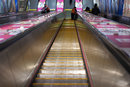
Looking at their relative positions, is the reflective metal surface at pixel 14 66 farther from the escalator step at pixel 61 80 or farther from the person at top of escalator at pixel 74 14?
the person at top of escalator at pixel 74 14

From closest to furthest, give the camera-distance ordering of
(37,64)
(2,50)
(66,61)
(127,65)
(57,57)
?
(127,65), (2,50), (37,64), (66,61), (57,57)

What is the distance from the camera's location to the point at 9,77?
6.03 ft

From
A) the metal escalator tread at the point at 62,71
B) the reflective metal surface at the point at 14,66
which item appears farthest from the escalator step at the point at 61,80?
the reflective metal surface at the point at 14,66

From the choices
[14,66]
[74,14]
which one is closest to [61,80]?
[14,66]

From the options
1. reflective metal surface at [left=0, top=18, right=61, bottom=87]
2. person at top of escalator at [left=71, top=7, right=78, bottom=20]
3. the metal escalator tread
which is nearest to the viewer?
reflective metal surface at [left=0, top=18, right=61, bottom=87]

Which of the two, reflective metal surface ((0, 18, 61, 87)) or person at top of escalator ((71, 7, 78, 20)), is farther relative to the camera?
person at top of escalator ((71, 7, 78, 20))

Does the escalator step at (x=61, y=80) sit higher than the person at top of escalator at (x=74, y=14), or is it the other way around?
the person at top of escalator at (x=74, y=14)

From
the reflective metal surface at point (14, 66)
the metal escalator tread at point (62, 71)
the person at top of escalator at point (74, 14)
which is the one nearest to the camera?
the reflective metal surface at point (14, 66)

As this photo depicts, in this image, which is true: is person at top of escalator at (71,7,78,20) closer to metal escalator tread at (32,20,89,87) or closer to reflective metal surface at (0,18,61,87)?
metal escalator tread at (32,20,89,87)

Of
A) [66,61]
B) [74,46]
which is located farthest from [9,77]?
[74,46]

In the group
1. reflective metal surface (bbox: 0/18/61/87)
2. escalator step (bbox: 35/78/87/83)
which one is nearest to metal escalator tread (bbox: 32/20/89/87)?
escalator step (bbox: 35/78/87/83)

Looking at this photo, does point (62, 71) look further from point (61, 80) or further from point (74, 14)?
point (74, 14)

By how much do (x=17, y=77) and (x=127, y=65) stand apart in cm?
166

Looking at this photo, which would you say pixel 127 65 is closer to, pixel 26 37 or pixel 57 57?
pixel 26 37
